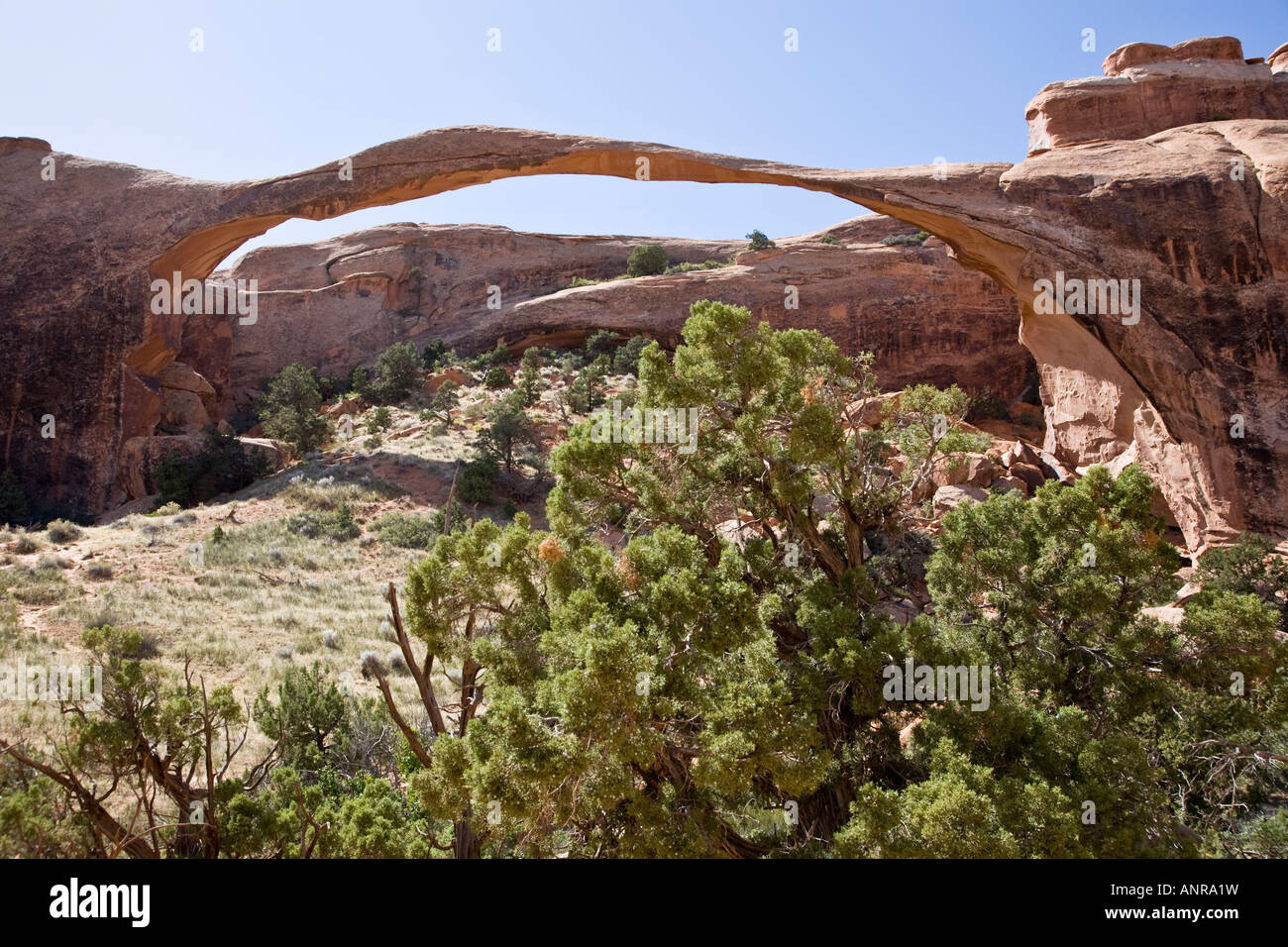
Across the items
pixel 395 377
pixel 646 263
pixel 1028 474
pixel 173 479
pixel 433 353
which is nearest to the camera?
pixel 1028 474

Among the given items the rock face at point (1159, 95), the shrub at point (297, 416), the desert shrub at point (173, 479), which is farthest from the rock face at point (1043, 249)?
the shrub at point (297, 416)

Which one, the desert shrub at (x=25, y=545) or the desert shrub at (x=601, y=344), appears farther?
the desert shrub at (x=601, y=344)

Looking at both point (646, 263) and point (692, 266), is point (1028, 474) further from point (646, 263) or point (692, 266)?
point (646, 263)

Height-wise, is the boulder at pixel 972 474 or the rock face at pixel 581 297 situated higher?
the rock face at pixel 581 297

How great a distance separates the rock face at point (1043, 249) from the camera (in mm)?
11641

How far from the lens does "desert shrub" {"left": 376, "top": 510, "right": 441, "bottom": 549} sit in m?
15.2

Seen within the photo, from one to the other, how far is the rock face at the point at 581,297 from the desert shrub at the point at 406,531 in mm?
12673

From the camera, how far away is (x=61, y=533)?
14.7 metres

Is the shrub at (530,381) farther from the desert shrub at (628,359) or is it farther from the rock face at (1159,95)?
the rock face at (1159,95)

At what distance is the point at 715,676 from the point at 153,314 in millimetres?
21307

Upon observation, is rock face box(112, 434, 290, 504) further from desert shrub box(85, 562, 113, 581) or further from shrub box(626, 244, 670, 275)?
shrub box(626, 244, 670, 275)

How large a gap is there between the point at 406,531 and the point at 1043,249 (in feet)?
45.9

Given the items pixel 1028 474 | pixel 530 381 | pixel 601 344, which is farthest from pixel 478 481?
pixel 1028 474

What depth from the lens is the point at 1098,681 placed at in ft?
20.0
